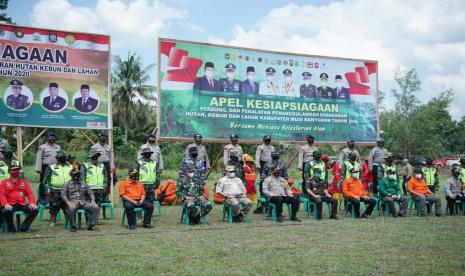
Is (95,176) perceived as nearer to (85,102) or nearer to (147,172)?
(147,172)

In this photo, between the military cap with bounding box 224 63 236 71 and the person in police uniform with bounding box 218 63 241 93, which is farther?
the military cap with bounding box 224 63 236 71

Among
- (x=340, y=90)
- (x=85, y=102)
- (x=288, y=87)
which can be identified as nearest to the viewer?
(x=85, y=102)

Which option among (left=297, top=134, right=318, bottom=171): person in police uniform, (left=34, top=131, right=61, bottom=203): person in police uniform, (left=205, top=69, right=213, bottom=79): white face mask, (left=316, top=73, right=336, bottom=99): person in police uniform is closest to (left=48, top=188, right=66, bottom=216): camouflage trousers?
(left=34, top=131, right=61, bottom=203): person in police uniform

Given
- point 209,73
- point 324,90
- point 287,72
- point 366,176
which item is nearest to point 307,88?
point 324,90

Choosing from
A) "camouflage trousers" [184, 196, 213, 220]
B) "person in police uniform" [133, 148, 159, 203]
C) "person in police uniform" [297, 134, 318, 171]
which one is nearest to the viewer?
"camouflage trousers" [184, 196, 213, 220]

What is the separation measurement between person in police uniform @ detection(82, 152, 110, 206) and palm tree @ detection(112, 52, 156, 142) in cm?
3140

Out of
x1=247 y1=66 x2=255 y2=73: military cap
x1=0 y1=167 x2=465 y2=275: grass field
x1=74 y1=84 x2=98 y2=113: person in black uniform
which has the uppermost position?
x1=247 y1=66 x2=255 y2=73: military cap

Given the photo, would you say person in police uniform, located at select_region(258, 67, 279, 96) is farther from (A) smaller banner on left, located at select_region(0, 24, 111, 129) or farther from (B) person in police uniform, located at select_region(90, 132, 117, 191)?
(B) person in police uniform, located at select_region(90, 132, 117, 191)

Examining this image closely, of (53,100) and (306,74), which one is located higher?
(306,74)

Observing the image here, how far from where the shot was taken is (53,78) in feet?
43.8

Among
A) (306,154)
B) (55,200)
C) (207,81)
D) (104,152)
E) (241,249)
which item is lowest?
(241,249)

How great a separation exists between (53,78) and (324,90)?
27.8 ft

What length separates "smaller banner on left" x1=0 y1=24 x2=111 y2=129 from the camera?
1281 cm

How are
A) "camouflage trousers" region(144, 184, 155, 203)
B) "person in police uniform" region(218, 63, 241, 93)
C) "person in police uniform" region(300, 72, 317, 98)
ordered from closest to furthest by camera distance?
"camouflage trousers" region(144, 184, 155, 203)
"person in police uniform" region(218, 63, 241, 93)
"person in police uniform" region(300, 72, 317, 98)
